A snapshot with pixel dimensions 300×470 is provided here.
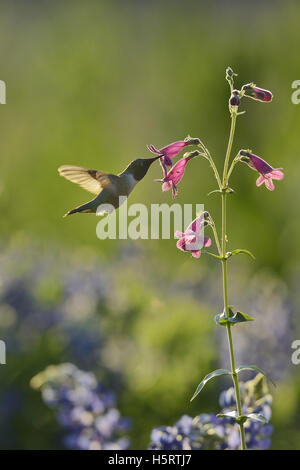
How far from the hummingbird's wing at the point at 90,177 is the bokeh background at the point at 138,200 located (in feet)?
3.79

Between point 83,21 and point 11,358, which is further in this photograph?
point 83,21

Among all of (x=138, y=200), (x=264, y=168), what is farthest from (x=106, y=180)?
(x=138, y=200)

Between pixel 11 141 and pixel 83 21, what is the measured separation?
2131 mm

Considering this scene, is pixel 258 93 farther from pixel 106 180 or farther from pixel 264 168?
pixel 106 180

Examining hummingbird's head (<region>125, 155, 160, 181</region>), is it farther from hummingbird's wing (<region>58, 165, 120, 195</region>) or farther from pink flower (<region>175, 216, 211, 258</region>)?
pink flower (<region>175, 216, 211, 258</region>)

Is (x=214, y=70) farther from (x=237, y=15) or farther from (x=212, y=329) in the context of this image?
(x=212, y=329)

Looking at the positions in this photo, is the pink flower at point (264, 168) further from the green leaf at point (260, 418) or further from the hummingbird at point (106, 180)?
the green leaf at point (260, 418)

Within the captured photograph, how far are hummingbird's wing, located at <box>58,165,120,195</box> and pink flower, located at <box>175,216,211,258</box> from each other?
1.02 feet

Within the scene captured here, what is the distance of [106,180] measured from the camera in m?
1.96

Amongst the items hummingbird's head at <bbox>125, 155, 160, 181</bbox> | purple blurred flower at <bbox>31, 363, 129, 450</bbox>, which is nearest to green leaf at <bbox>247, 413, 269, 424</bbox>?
hummingbird's head at <bbox>125, 155, 160, 181</bbox>

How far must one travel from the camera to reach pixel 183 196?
7.61 meters

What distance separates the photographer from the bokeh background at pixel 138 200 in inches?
148

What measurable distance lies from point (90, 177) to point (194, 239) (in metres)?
0.45
